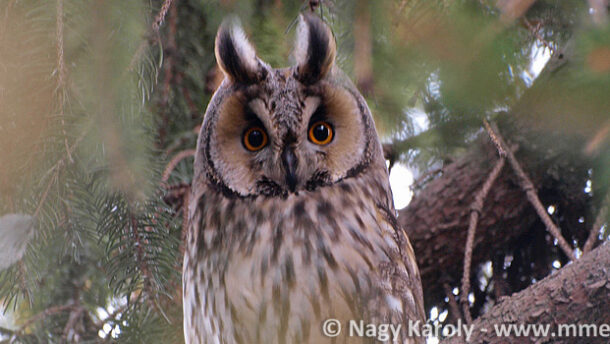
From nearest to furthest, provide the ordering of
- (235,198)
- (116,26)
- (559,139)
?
(116,26), (235,198), (559,139)

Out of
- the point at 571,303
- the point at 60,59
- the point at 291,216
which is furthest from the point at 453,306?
the point at 60,59

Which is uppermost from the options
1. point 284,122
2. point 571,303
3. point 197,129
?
point 197,129

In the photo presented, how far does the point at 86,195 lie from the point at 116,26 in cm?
43

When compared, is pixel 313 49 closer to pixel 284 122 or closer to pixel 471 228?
pixel 284 122

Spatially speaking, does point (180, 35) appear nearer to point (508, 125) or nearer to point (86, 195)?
point (86, 195)

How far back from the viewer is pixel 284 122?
63.5 inches

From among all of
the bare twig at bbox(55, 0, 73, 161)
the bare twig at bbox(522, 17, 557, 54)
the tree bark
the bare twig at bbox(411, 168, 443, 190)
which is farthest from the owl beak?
the tree bark

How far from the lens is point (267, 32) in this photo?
2.03 metres

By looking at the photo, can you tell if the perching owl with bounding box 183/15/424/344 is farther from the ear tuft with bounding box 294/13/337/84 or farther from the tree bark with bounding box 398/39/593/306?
the tree bark with bounding box 398/39/593/306

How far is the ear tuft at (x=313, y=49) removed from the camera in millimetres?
1607

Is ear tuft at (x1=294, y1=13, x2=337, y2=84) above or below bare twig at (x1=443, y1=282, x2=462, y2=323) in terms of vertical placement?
above

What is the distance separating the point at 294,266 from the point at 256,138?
0.35m

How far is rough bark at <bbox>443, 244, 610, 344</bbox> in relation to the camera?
152 cm

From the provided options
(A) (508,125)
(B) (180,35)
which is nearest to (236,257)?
(B) (180,35)
